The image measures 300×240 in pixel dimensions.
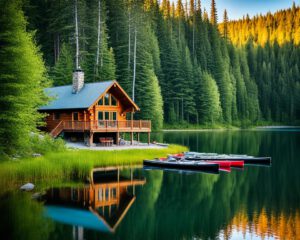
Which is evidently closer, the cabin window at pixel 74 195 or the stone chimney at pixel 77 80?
the cabin window at pixel 74 195

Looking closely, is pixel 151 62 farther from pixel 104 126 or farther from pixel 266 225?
pixel 266 225

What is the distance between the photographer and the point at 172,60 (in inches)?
3393

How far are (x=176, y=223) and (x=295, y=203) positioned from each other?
7869 millimetres

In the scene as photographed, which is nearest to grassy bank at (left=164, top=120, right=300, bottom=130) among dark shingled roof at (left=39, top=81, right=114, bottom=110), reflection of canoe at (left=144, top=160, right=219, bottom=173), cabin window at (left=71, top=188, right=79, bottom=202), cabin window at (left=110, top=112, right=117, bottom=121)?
cabin window at (left=110, top=112, right=117, bottom=121)

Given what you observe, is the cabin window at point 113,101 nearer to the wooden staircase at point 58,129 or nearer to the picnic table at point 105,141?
the picnic table at point 105,141

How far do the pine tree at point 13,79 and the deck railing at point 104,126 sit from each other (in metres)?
12.8

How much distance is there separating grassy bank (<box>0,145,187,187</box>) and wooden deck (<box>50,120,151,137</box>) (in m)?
4.56

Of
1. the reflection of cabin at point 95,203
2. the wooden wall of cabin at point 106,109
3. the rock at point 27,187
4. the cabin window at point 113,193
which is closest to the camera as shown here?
the reflection of cabin at point 95,203

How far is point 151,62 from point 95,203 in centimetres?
5367

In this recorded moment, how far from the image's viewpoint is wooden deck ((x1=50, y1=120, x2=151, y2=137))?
37.9 meters

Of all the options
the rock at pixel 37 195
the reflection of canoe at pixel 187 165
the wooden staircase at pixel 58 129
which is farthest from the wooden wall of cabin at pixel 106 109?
the rock at pixel 37 195

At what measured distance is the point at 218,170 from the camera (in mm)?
31172

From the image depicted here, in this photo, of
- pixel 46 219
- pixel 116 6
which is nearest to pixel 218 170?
pixel 46 219

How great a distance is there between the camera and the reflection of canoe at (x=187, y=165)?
100 feet
